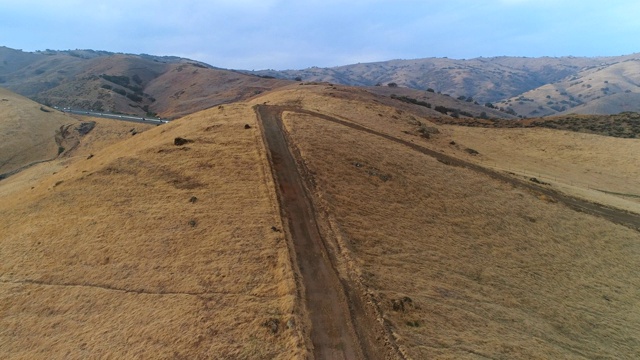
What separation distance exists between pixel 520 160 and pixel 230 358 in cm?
5268

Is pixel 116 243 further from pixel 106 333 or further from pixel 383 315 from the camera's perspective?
pixel 383 315

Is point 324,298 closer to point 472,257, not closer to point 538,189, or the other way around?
point 472,257

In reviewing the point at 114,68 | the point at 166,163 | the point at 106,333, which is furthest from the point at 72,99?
the point at 106,333

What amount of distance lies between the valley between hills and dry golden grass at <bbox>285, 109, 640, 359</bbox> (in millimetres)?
136

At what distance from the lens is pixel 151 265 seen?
1970cm

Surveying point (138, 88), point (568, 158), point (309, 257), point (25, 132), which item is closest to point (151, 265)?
point (309, 257)

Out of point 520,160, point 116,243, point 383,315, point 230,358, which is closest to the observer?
point 230,358

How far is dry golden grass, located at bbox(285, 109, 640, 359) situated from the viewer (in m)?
17.2

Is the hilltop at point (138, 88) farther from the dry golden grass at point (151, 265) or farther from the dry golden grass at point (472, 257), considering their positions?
the dry golden grass at point (472, 257)

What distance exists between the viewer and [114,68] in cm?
18375

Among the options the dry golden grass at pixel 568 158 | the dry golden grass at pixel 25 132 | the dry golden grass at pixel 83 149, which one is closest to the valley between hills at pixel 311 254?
the dry golden grass at pixel 568 158

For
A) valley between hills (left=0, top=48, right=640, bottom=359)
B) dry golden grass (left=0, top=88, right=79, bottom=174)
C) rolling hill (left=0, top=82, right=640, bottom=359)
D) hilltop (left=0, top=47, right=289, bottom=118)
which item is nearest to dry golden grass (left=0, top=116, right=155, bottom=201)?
valley between hills (left=0, top=48, right=640, bottom=359)

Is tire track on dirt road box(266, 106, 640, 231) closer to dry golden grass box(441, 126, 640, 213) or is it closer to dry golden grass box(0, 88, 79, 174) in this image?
dry golden grass box(441, 126, 640, 213)

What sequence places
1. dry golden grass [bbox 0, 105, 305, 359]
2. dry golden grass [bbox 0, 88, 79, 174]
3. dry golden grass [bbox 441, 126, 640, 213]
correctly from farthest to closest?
dry golden grass [bbox 0, 88, 79, 174] < dry golden grass [bbox 441, 126, 640, 213] < dry golden grass [bbox 0, 105, 305, 359]
